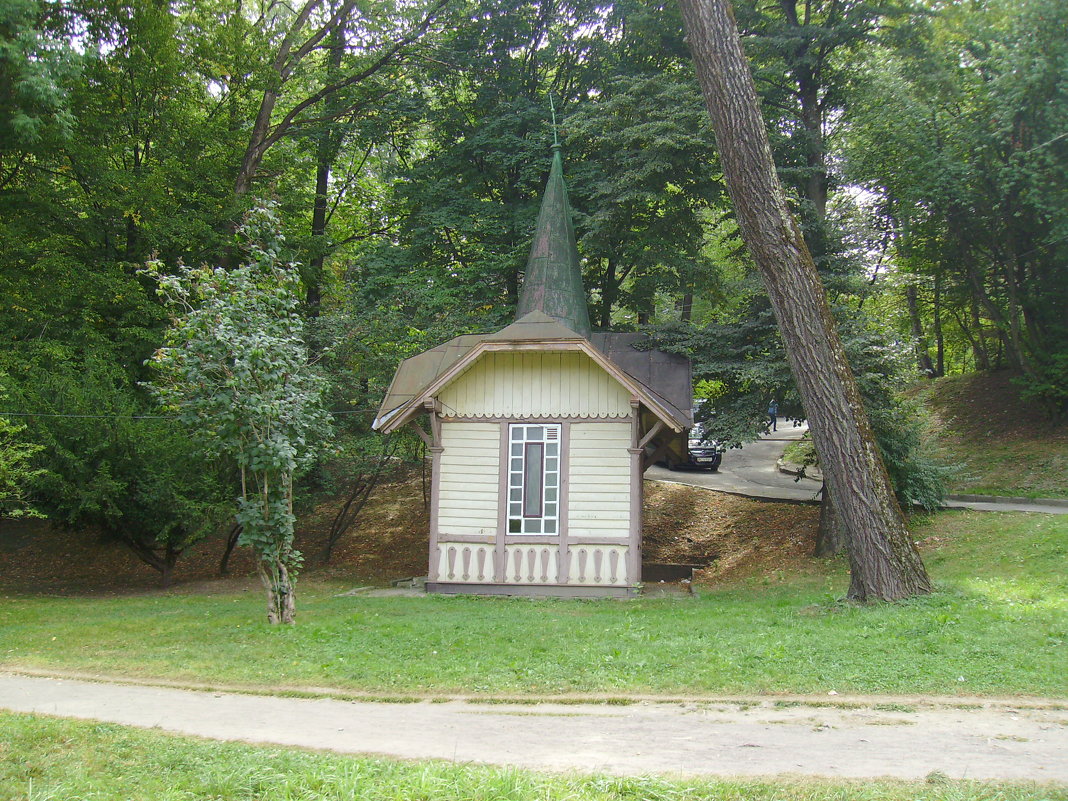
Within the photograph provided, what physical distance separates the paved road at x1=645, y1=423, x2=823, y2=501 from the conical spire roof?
6594mm

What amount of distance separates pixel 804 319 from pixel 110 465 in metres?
13.9

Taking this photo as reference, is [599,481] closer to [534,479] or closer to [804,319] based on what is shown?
[534,479]

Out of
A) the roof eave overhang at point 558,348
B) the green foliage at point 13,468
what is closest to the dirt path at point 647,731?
the green foliage at point 13,468

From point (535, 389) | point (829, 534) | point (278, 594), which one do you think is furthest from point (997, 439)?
point (278, 594)

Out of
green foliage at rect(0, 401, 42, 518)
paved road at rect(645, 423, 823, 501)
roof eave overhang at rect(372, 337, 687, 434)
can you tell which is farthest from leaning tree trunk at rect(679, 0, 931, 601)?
green foliage at rect(0, 401, 42, 518)

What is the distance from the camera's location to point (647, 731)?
648 cm

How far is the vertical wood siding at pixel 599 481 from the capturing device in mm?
15758

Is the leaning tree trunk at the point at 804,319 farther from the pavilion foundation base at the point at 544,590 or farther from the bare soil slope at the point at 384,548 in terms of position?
the bare soil slope at the point at 384,548

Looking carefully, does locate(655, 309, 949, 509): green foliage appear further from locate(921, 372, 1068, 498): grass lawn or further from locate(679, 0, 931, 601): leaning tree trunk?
locate(679, 0, 931, 601): leaning tree trunk

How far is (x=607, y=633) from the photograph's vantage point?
10375 mm

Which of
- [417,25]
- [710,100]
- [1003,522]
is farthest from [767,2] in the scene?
[1003,522]

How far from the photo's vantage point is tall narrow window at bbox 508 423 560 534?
52.1ft

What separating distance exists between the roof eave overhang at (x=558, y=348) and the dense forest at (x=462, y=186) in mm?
2217

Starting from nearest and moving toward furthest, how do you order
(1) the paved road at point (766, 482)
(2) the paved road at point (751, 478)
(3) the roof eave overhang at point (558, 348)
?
1. (3) the roof eave overhang at point (558, 348)
2. (1) the paved road at point (766, 482)
3. (2) the paved road at point (751, 478)
